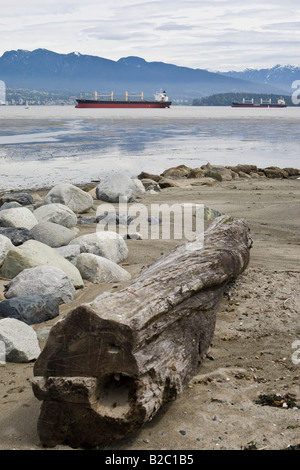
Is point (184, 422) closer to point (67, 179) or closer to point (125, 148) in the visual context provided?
point (67, 179)

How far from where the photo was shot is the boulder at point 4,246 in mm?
6742

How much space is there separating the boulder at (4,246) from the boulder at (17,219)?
136cm

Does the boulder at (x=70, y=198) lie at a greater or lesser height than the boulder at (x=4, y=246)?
lesser

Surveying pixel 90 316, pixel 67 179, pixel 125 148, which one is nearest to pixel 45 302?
pixel 90 316

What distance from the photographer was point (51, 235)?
7730 millimetres

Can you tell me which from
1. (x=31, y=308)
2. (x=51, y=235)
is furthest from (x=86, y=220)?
(x=31, y=308)

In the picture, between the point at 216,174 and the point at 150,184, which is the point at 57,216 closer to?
the point at 150,184

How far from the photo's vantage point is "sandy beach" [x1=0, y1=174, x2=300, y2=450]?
Answer: 3.35 m

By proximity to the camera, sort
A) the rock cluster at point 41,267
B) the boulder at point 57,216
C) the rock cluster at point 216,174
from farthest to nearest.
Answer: the rock cluster at point 216,174 < the boulder at point 57,216 < the rock cluster at point 41,267

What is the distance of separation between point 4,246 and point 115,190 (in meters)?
5.83

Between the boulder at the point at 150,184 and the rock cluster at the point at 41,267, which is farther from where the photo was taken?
the boulder at the point at 150,184

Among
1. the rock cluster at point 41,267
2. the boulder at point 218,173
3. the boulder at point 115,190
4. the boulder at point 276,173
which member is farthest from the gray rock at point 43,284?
the boulder at point 276,173

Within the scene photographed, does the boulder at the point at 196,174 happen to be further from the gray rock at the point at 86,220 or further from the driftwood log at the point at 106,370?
the driftwood log at the point at 106,370
